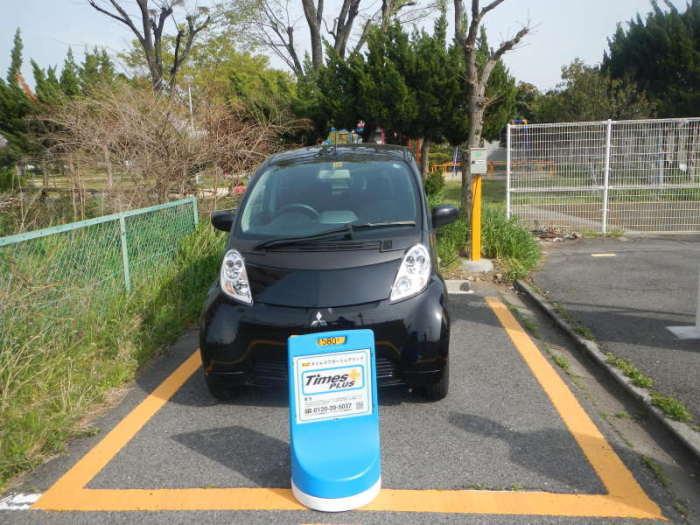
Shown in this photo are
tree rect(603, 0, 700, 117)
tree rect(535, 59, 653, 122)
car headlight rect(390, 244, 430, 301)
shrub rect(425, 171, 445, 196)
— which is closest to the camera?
car headlight rect(390, 244, 430, 301)

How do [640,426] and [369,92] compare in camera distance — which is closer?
[640,426]

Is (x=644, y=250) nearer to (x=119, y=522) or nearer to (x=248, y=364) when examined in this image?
(x=248, y=364)

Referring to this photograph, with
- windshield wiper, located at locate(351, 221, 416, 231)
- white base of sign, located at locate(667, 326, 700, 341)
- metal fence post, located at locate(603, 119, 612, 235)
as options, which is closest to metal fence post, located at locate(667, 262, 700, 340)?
white base of sign, located at locate(667, 326, 700, 341)

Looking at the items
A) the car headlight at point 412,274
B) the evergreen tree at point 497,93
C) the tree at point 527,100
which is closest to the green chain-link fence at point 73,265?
the car headlight at point 412,274

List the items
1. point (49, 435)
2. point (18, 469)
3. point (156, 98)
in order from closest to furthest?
point (18, 469)
point (49, 435)
point (156, 98)

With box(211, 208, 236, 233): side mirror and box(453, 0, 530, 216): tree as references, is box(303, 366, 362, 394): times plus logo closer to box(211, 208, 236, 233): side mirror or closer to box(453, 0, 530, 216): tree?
box(211, 208, 236, 233): side mirror

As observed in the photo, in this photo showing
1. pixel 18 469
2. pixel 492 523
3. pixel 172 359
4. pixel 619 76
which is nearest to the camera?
pixel 492 523

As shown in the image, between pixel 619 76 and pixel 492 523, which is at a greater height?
pixel 619 76

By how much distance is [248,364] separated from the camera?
3.49 m

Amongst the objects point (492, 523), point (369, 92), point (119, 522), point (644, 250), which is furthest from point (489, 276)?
point (369, 92)

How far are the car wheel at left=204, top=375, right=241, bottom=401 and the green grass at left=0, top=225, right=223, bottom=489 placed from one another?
0.82 m

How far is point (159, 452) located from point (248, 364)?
70 centimetres

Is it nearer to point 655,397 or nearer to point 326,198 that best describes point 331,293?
point 326,198

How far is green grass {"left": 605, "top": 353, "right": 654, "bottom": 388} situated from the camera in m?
3.85
